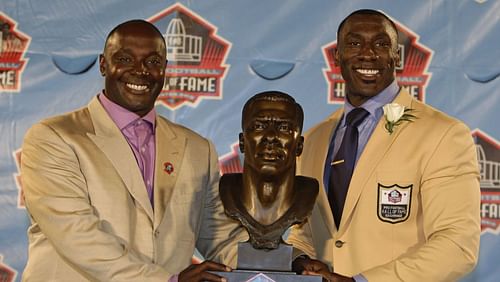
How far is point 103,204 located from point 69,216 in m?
0.15

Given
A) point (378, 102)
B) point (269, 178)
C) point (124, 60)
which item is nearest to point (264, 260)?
point (269, 178)

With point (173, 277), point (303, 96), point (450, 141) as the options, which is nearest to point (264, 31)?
point (303, 96)

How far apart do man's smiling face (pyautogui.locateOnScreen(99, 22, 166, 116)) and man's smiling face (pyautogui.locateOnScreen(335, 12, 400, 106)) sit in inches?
29.2

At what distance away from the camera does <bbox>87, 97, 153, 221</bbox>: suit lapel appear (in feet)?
12.4

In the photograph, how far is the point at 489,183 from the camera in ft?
16.0

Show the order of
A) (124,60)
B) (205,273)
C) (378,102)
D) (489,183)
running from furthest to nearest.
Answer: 1. (489,183)
2. (378,102)
3. (124,60)
4. (205,273)

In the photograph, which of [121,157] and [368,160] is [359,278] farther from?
[121,157]

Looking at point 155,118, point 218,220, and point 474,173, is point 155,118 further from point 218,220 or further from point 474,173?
point 474,173

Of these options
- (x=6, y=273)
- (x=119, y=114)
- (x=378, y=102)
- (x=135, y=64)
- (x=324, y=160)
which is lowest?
(x=6, y=273)

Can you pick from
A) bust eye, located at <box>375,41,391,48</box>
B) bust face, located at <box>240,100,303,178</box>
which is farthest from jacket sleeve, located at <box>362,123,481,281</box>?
bust face, located at <box>240,100,303,178</box>

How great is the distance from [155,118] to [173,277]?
0.75 m

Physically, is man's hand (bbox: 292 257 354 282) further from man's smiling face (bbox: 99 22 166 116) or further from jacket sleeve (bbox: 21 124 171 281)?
man's smiling face (bbox: 99 22 166 116)

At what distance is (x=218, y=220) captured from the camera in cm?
405

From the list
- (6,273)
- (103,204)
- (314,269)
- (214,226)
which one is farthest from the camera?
(6,273)
